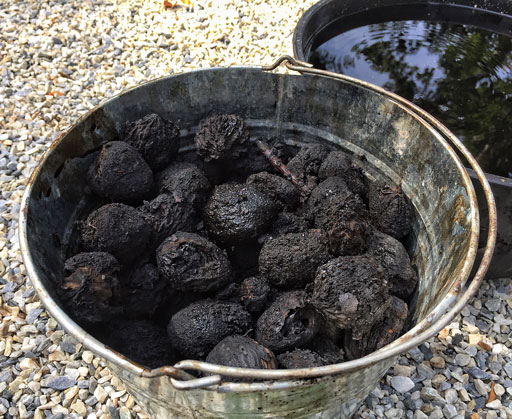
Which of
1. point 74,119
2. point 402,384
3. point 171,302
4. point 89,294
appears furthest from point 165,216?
point 74,119

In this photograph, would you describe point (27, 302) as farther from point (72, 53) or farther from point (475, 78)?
point (475, 78)

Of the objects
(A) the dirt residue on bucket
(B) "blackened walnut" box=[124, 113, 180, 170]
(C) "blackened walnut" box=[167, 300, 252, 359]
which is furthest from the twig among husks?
(C) "blackened walnut" box=[167, 300, 252, 359]

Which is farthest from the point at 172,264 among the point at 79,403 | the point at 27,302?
the point at 27,302

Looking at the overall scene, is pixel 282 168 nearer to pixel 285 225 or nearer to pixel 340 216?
pixel 285 225

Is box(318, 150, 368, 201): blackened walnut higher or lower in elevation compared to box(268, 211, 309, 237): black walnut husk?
higher

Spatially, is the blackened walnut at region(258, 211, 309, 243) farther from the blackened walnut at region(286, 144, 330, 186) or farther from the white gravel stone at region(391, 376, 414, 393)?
the white gravel stone at region(391, 376, 414, 393)

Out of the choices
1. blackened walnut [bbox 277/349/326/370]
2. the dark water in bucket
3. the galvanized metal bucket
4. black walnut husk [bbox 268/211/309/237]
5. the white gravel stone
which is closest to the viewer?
the galvanized metal bucket
